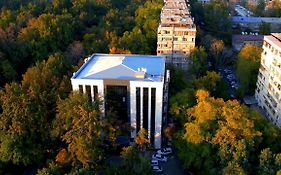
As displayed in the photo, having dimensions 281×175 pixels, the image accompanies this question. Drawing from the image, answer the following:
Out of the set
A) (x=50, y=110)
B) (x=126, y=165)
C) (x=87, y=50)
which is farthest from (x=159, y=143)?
(x=87, y=50)

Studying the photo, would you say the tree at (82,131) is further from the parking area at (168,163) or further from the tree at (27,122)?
the parking area at (168,163)

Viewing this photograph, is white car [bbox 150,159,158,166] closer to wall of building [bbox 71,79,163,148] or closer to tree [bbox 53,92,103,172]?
wall of building [bbox 71,79,163,148]

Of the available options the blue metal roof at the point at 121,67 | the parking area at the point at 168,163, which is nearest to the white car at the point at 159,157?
the parking area at the point at 168,163

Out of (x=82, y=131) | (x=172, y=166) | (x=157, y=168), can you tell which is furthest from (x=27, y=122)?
(x=172, y=166)

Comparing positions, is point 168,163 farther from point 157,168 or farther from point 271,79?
point 271,79

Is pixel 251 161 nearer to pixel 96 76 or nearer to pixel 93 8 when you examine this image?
pixel 96 76

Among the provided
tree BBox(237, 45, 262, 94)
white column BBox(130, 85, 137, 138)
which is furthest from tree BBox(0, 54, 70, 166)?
tree BBox(237, 45, 262, 94)
